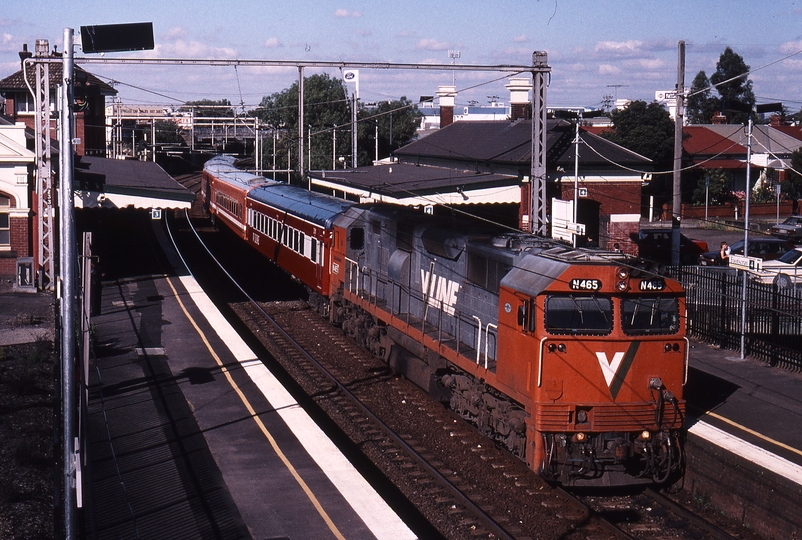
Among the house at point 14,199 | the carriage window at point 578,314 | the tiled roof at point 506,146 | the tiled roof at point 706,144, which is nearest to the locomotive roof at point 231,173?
the tiled roof at point 506,146

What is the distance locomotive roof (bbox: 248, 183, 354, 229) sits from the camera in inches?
1014

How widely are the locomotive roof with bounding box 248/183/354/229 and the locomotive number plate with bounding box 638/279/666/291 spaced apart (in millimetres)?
13429

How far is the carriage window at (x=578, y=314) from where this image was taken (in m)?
12.4

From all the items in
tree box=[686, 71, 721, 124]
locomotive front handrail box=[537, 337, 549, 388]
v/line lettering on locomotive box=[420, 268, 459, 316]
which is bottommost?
locomotive front handrail box=[537, 337, 549, 388]

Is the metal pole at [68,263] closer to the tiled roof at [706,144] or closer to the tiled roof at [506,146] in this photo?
the tiled roof at [506,146]

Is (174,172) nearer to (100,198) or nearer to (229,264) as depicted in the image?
(229,264)

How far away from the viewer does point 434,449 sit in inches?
603

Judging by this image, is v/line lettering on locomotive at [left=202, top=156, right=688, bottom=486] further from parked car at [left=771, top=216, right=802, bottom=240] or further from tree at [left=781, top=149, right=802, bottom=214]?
tree at [left=781, top=149, right=802, bottom=214]

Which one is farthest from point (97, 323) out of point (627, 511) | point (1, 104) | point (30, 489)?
point (1, 104)

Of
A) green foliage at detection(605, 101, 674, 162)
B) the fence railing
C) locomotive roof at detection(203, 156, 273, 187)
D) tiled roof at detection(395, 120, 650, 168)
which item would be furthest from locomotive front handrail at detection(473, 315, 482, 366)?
Answer: green foliage at detection(605, 101, 674, 162)

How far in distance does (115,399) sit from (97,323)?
8.29 metres

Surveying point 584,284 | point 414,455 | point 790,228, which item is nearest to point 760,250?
point 790,228

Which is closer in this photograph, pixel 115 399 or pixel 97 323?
pixel 115 399

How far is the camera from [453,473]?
1401 cm
